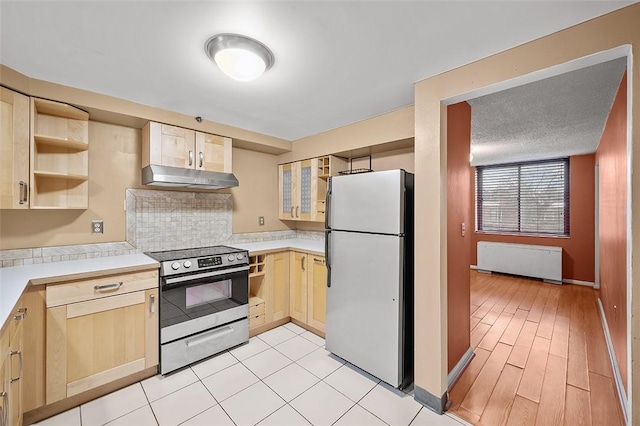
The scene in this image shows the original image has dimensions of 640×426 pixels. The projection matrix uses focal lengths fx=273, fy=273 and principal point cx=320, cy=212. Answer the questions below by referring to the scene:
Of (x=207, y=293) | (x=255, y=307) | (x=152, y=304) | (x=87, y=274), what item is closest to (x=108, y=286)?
(x=87, y=274)

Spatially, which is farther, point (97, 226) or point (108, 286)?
point (97, 226)

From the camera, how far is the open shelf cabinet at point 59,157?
2051 mm

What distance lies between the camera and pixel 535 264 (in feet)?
17.1

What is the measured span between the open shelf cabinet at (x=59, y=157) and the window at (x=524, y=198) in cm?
671

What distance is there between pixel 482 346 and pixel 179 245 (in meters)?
3.32

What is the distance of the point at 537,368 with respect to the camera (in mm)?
2385

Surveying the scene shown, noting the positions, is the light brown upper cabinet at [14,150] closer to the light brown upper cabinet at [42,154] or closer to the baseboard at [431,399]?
the light brown upper cabinet at [42,154]

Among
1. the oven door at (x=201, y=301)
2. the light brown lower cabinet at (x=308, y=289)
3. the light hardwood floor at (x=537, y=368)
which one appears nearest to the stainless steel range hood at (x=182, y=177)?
the oven door at (x=201, y=301)

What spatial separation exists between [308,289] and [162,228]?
1.66 metres

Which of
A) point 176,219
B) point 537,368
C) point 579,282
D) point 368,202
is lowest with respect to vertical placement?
point 537,368

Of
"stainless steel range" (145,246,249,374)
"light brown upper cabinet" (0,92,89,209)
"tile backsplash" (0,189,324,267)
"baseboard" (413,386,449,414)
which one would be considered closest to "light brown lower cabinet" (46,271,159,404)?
"stainless steel range" (145,246,249,374)

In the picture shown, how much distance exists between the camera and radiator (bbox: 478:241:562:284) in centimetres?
503

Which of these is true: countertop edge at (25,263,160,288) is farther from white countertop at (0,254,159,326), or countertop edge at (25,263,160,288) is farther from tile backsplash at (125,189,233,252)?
tile backsplash at (125,189,233,252)

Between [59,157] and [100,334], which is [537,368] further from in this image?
[59,157]
